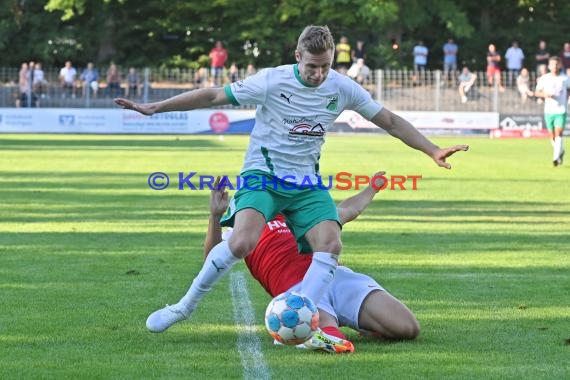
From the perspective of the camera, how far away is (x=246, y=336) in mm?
7957

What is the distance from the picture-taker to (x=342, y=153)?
3198 cm

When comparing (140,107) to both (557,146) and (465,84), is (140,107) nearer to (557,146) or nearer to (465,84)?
(557,146)

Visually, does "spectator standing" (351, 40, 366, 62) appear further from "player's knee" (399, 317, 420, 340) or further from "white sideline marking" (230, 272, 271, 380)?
"player's knee" (399, 317, 420, 340)

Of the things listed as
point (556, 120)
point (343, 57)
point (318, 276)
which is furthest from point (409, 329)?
point (343, 57)

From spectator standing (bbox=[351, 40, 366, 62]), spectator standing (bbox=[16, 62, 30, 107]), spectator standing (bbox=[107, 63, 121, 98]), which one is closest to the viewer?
spectator standing (bbox=[16, 62, 30, 107])

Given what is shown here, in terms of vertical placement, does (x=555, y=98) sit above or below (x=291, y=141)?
above

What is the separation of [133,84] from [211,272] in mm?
39241

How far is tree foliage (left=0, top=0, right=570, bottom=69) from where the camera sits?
2247 inches

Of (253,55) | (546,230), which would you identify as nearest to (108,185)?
(546,230)

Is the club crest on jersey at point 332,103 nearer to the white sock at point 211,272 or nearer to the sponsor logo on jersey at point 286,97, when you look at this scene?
the sponsor logo on jersey at point 286,97

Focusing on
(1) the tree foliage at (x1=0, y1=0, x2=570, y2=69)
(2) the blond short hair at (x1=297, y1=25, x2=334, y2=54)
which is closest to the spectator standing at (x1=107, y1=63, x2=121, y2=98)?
(1) the tree foliage at (x1=0, y1=0, x2=570, y2=69)

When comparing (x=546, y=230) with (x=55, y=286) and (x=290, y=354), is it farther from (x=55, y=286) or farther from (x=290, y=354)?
(x=290, y=354)

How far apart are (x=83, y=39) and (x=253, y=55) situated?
25.0 ft

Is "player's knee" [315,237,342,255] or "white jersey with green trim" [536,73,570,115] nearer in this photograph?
"player's knee" [315,237,342,255]
